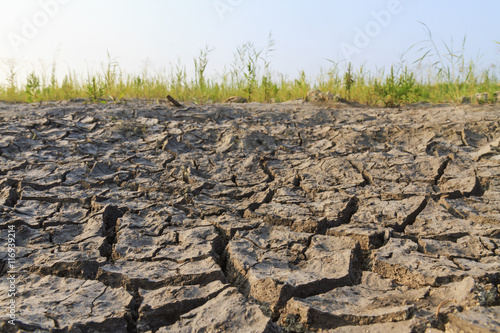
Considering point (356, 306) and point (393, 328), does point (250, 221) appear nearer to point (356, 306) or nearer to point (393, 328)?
point (356, 306)

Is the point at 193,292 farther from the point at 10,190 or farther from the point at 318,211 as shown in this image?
the point at 10,190

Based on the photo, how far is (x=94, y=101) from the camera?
4992 millimetres

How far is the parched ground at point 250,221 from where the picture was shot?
5.46 feet

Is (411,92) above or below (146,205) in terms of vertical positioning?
above

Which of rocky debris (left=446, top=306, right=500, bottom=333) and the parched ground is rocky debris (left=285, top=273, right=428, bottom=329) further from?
rocky debris (left=446, top=306, right=500, bottom=333)

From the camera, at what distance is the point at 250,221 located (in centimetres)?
251

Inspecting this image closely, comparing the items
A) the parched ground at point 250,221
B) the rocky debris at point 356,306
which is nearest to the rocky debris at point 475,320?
the parched ground at point 250,221

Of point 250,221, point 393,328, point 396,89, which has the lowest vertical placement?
point 393,328

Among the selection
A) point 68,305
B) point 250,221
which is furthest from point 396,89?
point 68,305

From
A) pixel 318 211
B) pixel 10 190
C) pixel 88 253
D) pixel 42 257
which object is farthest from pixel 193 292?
pixel 10 190

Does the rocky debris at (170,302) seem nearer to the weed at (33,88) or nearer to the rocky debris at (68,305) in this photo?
the rocky debris at (68,305)

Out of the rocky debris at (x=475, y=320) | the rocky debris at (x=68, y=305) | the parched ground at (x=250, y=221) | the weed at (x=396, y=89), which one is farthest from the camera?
the weed at (x=396, y=89)

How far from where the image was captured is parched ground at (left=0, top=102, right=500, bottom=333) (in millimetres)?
1665

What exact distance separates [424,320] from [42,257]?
1.89 meters
